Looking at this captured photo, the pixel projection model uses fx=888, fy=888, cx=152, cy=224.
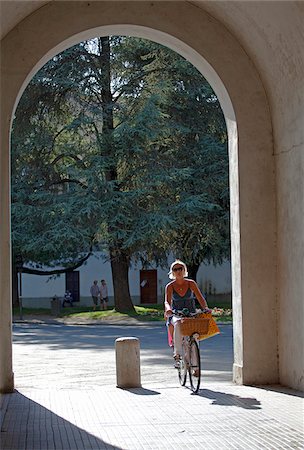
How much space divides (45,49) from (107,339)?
1473cm

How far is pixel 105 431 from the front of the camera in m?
8.81

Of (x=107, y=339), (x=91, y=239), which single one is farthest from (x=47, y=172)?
(x=107, y=339)

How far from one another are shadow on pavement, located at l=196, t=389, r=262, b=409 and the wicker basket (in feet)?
2.65

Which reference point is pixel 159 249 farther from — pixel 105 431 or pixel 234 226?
pixel 105 431

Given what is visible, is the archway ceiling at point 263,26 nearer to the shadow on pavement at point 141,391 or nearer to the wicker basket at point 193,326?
the wicker basket at point 193,326

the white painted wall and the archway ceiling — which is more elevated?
the archway ceiling

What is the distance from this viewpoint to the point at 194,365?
1178 cm

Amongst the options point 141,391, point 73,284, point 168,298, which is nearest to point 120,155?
point 73,284

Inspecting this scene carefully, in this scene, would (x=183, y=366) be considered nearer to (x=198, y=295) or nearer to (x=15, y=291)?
(x=198, y=295)

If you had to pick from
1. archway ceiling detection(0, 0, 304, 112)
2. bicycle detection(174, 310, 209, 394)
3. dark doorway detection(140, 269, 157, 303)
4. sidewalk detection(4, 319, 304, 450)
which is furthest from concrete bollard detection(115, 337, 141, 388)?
dark doorway detection(140, 269, 157, 303)

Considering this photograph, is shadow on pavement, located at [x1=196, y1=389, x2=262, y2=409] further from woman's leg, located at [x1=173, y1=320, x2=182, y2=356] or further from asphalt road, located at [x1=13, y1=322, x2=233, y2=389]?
asphalt road, located at [x1=13, y1=322, x2=233, y2=389]

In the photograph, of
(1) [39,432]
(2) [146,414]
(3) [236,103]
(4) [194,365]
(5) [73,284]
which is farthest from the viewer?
(5) [73,284]

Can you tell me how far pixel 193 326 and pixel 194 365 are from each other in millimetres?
517

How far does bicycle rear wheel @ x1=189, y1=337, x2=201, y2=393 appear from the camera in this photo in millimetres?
11609
